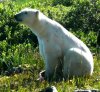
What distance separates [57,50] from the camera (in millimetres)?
9727

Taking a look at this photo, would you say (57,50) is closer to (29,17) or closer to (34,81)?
(34,81)

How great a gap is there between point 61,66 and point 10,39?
4.56 metres

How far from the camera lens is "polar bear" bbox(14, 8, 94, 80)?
9.70 metres

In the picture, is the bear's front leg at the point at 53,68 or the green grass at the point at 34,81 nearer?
the green grass at the point at 34,81

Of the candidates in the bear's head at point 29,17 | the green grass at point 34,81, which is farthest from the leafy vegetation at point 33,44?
the bear's head at point 29,17

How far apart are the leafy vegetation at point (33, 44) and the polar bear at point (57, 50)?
0.40m

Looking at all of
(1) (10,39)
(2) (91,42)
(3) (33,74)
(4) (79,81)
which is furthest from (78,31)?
(4) (79,81)

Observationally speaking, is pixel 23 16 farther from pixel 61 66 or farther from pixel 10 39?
pixel 10 39

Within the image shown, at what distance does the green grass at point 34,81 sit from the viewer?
343 inches

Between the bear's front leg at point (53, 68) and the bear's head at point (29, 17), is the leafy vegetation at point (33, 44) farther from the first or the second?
the bear's head at point (29, 17)

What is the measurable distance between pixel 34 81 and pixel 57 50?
2.94 feet

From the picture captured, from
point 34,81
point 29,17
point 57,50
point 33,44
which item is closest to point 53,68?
point 57,50

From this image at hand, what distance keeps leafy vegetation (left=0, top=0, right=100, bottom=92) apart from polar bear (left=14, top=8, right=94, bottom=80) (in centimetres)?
40

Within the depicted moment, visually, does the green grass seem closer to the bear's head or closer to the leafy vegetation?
the leafy vegetation
